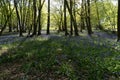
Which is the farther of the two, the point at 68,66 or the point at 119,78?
the point at 68,66

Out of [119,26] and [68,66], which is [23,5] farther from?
[68,66]

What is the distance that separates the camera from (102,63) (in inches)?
494

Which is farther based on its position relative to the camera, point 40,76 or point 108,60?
point 108,60

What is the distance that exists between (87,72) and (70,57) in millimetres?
3982

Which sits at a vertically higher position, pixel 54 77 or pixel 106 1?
pixel 106 1

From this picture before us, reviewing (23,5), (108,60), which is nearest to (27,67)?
(108,60)

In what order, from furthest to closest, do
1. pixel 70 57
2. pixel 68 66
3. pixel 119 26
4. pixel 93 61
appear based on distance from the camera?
pixel 119 26, pixel 70 57, pixel 93 61, pixel 68 66

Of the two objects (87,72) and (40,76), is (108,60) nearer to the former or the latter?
(87,72)

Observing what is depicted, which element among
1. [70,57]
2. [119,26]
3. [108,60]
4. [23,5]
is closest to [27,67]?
[70,57]

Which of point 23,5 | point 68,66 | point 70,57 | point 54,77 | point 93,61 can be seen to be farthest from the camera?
point 23,5

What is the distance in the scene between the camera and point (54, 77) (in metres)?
10.7

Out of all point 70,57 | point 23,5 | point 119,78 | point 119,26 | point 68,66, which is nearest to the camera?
point 119,78

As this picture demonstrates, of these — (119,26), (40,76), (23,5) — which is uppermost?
(23,5)

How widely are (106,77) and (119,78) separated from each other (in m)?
0.57
